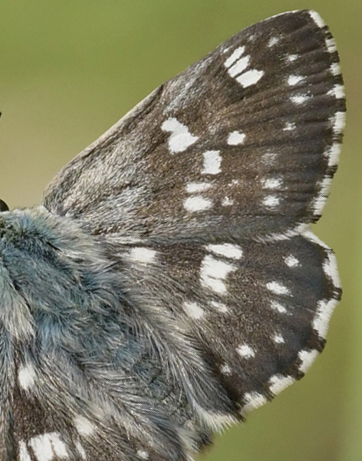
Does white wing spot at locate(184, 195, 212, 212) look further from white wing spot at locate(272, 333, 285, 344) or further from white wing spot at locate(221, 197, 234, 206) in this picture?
white wing spot at locate(272, 333, 285, 344)

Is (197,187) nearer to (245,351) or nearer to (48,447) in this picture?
(245,351)

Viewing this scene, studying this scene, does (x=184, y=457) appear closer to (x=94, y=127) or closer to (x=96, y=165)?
(x=96, y=165)

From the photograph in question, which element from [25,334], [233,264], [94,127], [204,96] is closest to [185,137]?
[204,96]

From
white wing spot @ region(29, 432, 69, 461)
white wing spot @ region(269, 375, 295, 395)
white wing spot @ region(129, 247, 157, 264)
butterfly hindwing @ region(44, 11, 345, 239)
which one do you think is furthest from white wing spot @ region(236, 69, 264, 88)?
→ white wing spot @ region(29, 432, 69, 461)

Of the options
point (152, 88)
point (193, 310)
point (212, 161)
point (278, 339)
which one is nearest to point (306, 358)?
point (278, 339)

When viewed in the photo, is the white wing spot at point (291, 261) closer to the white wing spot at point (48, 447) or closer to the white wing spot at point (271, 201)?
the white wing spot at point (271, 201)

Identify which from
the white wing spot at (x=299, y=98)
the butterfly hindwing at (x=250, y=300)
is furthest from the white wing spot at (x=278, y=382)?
the white wing spot at (x=299, y=98)
